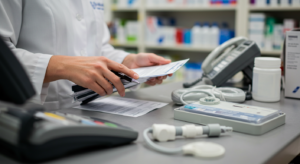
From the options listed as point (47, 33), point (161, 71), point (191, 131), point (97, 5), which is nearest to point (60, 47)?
point (47, 33)

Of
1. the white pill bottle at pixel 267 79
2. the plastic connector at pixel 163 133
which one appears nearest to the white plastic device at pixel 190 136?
the plastic connector at pixel 163 133

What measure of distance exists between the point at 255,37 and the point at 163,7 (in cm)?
95

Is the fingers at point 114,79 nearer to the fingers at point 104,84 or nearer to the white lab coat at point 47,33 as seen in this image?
the fingers at point 104,84

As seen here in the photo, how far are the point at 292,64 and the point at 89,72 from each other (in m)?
0.73

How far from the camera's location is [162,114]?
32.7 inches

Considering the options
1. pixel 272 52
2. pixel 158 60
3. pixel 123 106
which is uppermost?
pixel 158 60

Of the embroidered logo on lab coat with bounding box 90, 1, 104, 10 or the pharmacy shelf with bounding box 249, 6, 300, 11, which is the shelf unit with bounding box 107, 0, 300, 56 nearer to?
the pharmacy shelf with bounding box 249, 6, 300, 11

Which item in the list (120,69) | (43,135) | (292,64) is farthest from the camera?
(292,64)

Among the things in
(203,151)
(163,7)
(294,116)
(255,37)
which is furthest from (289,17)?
(203,151)

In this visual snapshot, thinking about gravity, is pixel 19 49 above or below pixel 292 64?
above

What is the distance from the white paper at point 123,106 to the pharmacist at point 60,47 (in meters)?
0.06

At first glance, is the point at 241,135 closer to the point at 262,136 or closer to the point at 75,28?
the point at 262,136

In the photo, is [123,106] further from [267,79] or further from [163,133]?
[267,79]

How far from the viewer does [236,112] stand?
2.35 feet
